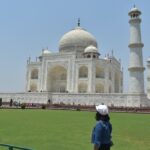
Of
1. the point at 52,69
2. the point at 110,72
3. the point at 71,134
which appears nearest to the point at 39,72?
the point at 52,69

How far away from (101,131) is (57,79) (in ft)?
138

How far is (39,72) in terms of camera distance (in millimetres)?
44625

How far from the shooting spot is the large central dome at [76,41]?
149ft

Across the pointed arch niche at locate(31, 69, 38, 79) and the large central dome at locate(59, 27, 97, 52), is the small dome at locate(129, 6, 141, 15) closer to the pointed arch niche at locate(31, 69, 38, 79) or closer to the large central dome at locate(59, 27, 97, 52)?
the large central dome at locate(59, 27, 97, 52)

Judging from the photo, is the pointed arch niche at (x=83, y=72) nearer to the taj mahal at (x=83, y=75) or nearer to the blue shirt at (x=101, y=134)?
the taj mahal at (x=83, y=75)

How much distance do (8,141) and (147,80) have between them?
41159mm

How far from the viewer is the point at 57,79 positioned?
150 feet

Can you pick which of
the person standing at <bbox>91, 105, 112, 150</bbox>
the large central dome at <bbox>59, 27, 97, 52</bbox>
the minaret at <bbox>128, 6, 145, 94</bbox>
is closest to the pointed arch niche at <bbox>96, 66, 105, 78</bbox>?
the large central dome at <bbox>59, 27, 97, 52</bbox>

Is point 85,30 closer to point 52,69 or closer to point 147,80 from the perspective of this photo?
point 52,69

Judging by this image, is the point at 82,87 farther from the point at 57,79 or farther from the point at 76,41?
the point at 76,41

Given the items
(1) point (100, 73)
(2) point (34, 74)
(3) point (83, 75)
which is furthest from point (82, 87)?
(2) point (34, 74)

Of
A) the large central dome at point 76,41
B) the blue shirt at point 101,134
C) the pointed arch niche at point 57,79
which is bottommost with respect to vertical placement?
the blue shirt at point 101,134

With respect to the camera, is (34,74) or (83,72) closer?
(83,72)

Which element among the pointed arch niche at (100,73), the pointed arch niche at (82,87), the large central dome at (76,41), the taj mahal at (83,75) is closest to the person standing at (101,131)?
the taj mahal at (83,75)
